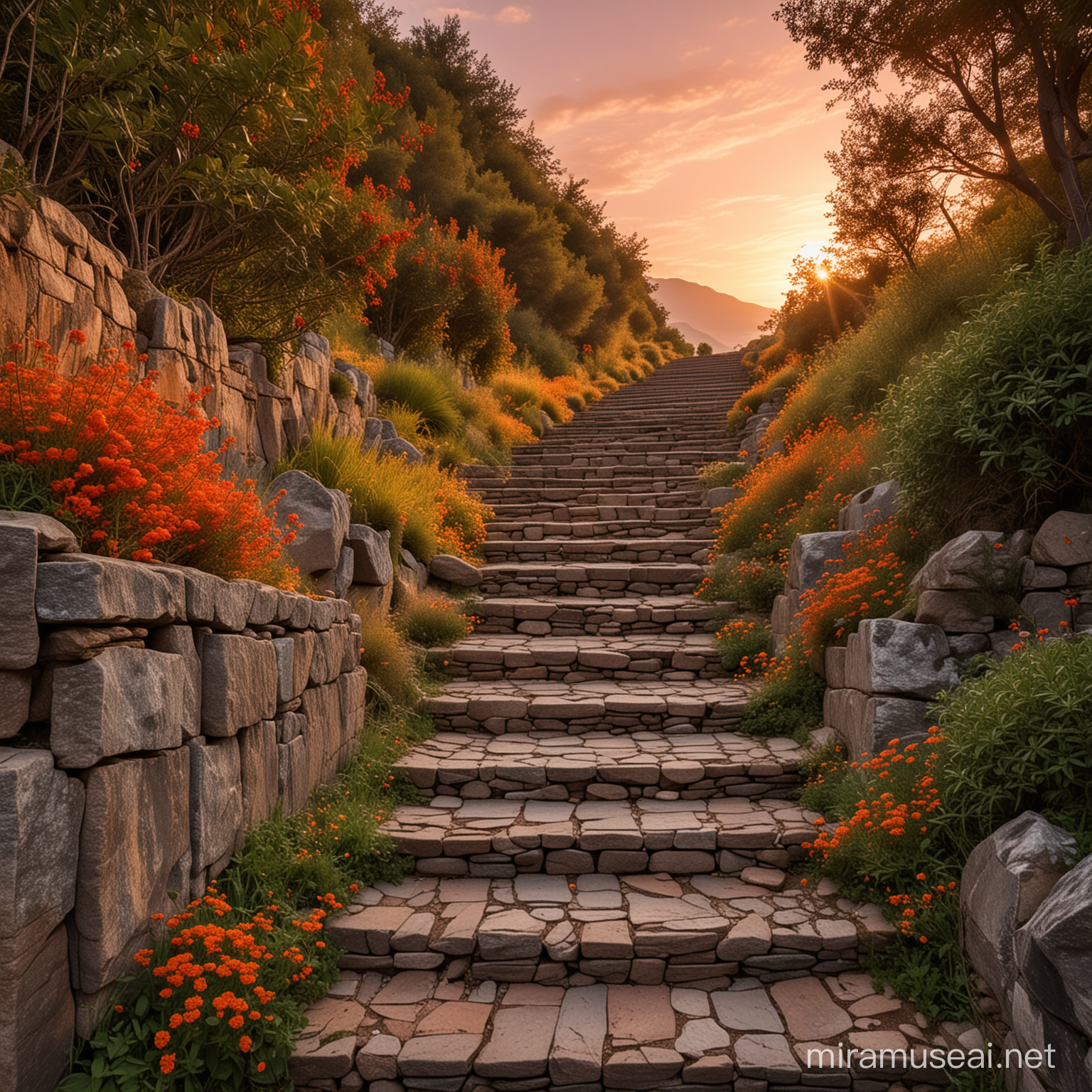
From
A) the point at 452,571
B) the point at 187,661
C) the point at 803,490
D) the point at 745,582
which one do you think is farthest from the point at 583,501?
the point at 187,661

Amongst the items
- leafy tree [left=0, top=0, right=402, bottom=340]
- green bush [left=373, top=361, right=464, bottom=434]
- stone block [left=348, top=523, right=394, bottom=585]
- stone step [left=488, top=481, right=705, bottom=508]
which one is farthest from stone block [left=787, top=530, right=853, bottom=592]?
green bush [left=373, top=361, right=464, bottom=434]

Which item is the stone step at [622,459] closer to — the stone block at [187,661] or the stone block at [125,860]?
the stone block at [187,661]

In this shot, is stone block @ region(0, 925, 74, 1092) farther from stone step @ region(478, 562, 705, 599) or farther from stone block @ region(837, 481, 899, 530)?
stone step @ region(478, 562, 705, 599)

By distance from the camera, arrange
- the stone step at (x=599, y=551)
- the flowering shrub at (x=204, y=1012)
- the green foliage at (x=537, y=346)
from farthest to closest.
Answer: the green foliage at (x=537, y=346)
the stone step at (x=599, y=551)
the flowering shrub at (x=204, y=1012)

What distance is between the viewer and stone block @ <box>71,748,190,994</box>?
233cm

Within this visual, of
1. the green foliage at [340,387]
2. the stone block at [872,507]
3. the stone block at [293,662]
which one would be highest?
the green foliage at [340,387]

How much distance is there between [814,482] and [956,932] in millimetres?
5105

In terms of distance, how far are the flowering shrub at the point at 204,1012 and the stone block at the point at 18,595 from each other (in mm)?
1204

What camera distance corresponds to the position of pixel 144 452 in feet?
10.3

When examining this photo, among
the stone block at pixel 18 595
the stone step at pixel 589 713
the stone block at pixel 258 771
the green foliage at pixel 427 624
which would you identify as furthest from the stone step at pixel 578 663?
the stone block at pixel 18 595

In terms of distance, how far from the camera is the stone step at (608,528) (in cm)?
927

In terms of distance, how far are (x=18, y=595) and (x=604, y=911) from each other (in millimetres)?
3137

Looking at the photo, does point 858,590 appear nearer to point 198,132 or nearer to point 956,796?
point 956,796

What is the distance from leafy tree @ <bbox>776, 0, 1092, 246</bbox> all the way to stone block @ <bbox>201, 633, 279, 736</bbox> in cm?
821
